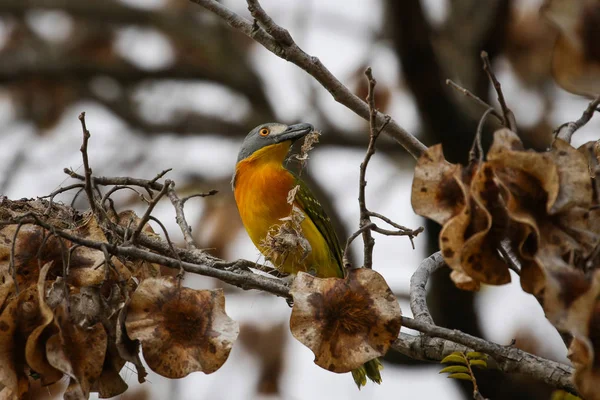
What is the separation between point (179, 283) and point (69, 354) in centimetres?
46

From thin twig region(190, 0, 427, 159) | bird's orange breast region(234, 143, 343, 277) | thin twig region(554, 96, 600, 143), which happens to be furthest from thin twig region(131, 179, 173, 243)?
bird's orange breast region(234, 143, 343, 277)

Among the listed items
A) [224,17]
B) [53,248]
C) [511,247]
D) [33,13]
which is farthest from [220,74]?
[511,247]

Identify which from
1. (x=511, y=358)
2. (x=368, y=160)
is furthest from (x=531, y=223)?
(x=511, y=358)

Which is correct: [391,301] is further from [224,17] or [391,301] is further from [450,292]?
[450,292]

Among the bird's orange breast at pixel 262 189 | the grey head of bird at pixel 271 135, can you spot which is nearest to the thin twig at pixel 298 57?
the bird's orange breast at pixel 262 189

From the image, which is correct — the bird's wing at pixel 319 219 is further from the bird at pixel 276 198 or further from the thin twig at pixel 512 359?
the thin twig at pixel 512 359

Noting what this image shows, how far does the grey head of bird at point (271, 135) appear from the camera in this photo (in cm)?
588

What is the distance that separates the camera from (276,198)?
5629 millimetres

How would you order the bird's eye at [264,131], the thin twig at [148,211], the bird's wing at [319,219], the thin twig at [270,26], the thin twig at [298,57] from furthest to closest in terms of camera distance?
1. the bird's eye at [264,131]
2. the bird's wing at [319,219]
3. the thin twig at [298,57]
4. the thin twig at [270,26]
5. the thin twig at [148,211]

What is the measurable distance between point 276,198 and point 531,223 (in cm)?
342

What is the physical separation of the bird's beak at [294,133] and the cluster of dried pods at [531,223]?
329 centimetres

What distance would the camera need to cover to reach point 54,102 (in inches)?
436

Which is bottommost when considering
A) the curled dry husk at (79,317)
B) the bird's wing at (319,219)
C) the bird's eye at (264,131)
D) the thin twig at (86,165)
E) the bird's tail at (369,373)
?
the curled dry husk at (79,317)

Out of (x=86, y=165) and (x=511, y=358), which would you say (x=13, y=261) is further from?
(x=511, y=358)
